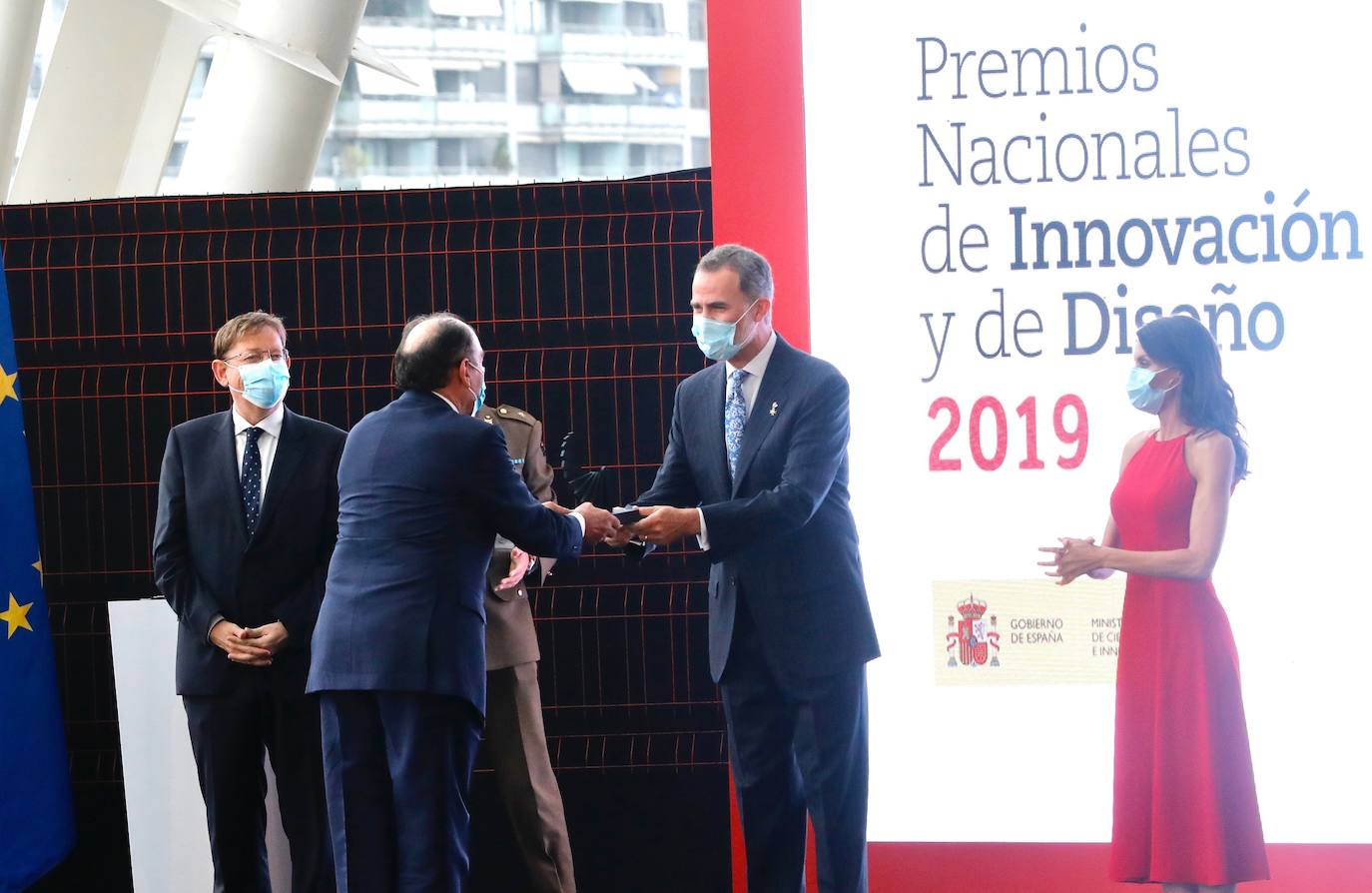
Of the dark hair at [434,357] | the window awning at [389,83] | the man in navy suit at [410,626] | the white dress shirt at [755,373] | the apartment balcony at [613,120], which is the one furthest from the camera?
the apartment balcony at [613,120]

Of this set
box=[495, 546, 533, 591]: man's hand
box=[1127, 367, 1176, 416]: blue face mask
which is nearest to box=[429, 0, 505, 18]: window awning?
box=[495, 546, 533, 591]: man's hand

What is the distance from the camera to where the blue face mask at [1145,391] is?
3.49m

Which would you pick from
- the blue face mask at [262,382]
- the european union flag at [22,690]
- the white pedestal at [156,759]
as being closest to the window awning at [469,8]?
the european union flag at [22,690]

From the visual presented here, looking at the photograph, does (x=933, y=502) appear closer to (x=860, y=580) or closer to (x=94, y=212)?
(x=860, y=580)

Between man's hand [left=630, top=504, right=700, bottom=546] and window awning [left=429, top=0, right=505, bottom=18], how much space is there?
2901 centimetres

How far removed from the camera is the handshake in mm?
3316

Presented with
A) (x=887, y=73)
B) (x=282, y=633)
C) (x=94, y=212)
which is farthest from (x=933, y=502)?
(x=94, y=212)

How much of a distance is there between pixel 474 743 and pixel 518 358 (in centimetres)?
148

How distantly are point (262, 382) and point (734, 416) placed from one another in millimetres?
1239

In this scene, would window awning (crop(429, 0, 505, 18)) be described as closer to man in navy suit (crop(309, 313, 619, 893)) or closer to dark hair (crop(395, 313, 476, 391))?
dark hair (crop(395, 313, 476, 391))

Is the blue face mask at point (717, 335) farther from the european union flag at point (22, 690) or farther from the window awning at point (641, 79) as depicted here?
the window awning at point (641, 79)

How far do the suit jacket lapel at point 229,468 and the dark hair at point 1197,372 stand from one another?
91.9 inches

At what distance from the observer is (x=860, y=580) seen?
3.38m

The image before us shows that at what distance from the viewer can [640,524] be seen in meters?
3.37
